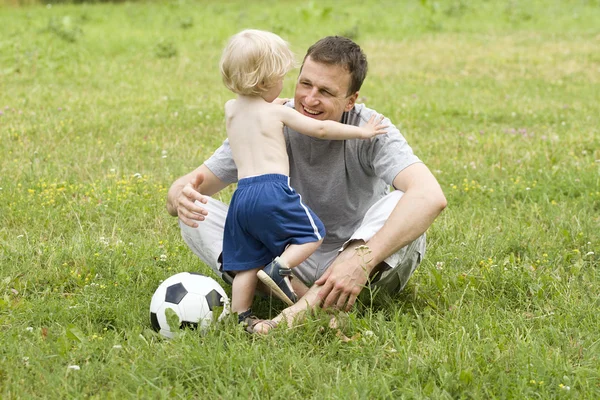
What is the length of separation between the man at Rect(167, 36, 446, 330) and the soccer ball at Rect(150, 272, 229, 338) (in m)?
0.30

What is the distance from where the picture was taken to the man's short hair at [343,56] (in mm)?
4312

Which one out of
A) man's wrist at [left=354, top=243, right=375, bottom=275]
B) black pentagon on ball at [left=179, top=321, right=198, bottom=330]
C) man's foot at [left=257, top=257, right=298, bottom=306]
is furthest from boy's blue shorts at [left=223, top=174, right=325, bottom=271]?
black pentagon on ball at [left=179, top=321, right=198, bottom=330]

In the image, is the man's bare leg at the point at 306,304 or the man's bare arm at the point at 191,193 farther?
the man's bare arm at the point at 191,193

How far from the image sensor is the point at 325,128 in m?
4.14

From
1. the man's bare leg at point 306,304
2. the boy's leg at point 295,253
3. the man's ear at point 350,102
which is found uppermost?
the man's ear at point 350,102

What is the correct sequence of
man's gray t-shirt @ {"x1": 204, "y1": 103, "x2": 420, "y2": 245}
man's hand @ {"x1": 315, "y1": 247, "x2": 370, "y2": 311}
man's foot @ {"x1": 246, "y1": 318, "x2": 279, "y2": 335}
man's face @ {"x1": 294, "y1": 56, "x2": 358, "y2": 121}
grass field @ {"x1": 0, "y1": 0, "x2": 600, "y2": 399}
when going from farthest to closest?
man's gray t-shirt @ {"x1": 204, "y1": 103, "x2": 420, "y2": 245}, man's face @ {"x1": 294, "y1": 56, "x2": 358, "y2": 121}, man's hand @ {"x1": 315, "y1": 247, "x2": 370, "y2": 311}, man's foot @ {"x1": 246, "y1": 318, "x2": 279, "y2": 335}, grass field @ {"x1": 0, "y1": 0, "x2": 600, "y2": 399}

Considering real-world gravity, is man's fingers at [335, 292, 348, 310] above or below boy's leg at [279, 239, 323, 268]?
below

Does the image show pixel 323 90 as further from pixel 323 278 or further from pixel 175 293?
pixel 175 293

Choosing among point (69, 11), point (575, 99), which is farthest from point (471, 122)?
point (69, 11)

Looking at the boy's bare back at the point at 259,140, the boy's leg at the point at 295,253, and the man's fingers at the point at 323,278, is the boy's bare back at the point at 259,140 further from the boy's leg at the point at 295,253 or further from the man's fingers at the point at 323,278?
the man's fingers at the point at 323,278

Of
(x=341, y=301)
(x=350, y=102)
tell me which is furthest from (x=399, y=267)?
(x=350, y=102)

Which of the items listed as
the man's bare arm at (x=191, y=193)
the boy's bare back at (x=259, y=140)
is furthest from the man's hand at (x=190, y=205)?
the boy's bare back at (x=259, y=140)

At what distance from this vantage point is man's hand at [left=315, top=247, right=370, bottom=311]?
4.04m

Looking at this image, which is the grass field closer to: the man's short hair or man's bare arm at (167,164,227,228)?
man's bare arm at (167,164,227,228)
